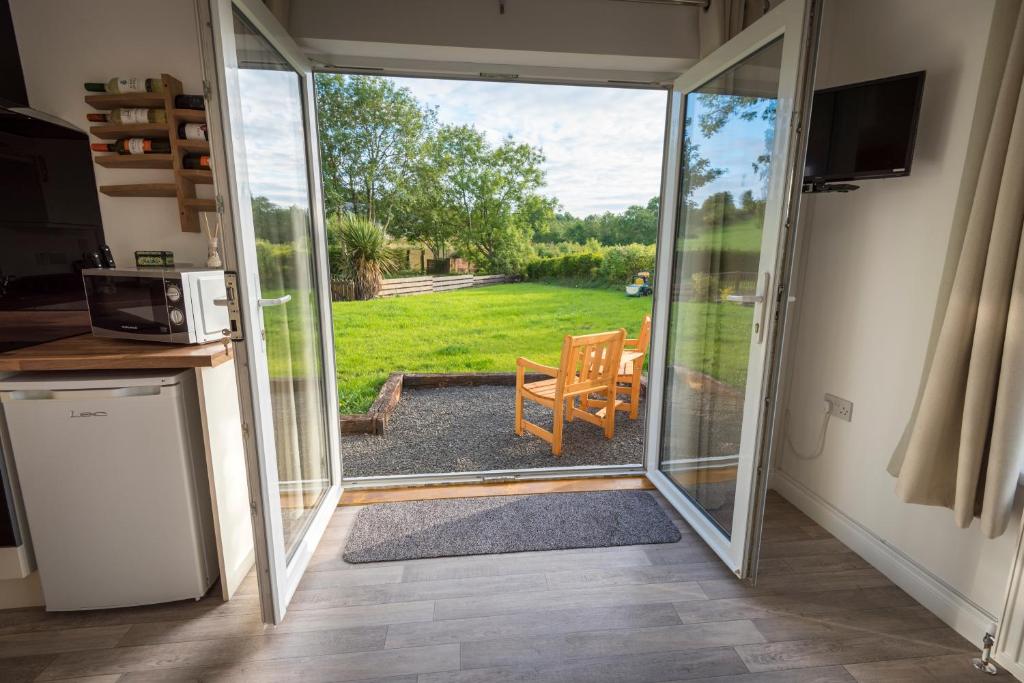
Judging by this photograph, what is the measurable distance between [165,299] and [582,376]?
2.31 metres

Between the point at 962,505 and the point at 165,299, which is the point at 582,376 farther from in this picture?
the point at 165,299

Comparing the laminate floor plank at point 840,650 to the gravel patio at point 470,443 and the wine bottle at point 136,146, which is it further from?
the wine bottle at point 136,146

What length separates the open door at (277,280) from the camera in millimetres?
1302

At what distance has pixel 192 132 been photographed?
72.4 inches

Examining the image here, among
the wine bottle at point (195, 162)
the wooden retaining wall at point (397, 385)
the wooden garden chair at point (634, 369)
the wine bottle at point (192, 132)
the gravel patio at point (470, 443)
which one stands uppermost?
the wine bottle at point (192, 132)

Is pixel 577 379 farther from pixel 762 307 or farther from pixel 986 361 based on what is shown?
pixel 986 361

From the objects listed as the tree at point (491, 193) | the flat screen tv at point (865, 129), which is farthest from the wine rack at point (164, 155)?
the tree at point (491, 193)

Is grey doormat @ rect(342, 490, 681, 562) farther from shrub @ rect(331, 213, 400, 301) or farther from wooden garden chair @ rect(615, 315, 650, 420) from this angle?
shrub @ rect(331, 213, 400, 301)

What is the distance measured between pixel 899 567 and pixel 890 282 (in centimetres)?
111

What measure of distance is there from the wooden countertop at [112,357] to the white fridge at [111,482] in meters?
0.05

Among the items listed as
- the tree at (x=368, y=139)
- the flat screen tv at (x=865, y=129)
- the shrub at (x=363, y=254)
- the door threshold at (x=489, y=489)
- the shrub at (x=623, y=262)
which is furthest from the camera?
the shrub at (x=623, y=262)

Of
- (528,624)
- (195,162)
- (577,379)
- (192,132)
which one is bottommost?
(528,624)

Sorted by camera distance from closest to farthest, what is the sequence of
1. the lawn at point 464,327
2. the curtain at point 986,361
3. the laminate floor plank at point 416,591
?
the curtain at point 986,361 → the laminate floor plank at point 416,591 → the lawn at point 464,327

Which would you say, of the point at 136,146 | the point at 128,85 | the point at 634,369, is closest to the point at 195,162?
the point at 136,146
